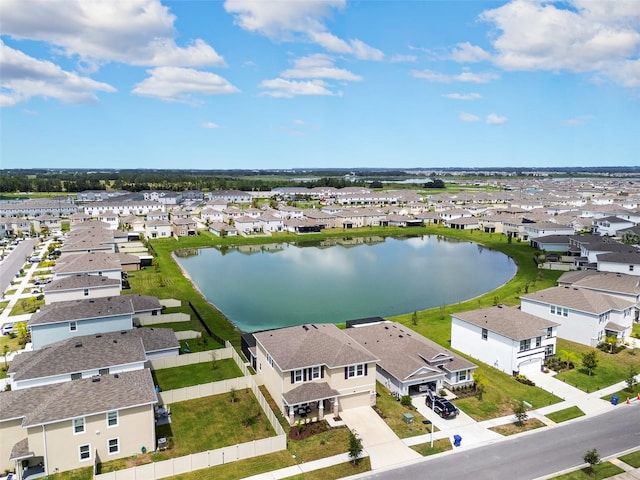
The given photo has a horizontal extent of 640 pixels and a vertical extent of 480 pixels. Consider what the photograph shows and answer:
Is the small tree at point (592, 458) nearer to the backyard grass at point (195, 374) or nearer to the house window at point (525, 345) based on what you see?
the house window at point (525, 345)

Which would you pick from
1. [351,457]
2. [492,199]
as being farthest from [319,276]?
[492,199]

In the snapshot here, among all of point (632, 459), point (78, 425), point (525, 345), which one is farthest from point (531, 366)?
point (78, 425)

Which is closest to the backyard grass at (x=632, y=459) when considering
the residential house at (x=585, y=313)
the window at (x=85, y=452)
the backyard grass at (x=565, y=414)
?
the backyard grass at (x=565, y=414)

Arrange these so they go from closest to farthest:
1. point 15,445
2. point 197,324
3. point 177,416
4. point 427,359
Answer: point 15,445
point 177,416
point 427,359
point 197,324

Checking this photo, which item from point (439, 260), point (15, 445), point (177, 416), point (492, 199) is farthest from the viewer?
point (492, 199)

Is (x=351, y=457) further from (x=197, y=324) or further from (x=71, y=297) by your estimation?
(x=71, y=297)

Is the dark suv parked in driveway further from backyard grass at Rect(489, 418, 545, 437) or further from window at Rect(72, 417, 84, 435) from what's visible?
window at Rect(72, 417, 84, 435)

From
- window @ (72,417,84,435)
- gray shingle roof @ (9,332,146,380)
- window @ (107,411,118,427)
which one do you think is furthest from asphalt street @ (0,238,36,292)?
window @ (107,411,118,427)

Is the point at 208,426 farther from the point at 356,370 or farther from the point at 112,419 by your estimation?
the point at 356,370
